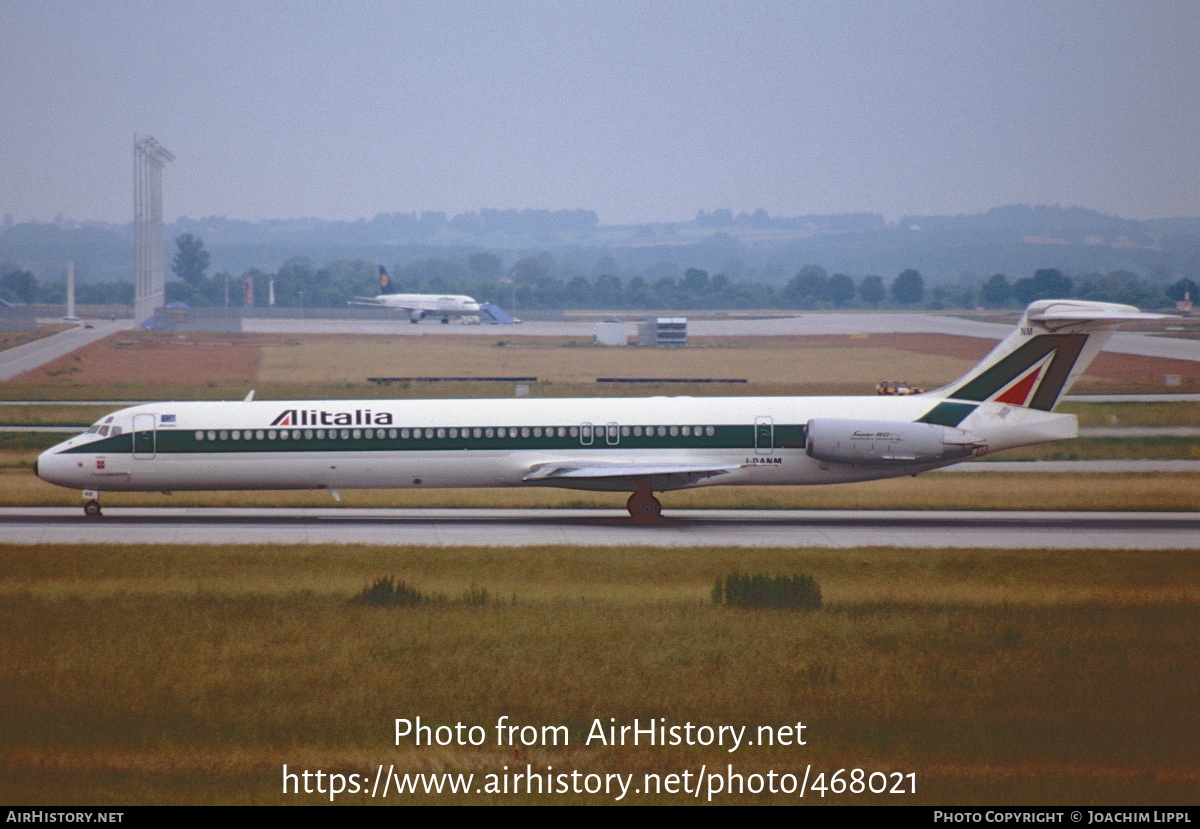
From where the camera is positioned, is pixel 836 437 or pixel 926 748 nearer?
pixel 926 748

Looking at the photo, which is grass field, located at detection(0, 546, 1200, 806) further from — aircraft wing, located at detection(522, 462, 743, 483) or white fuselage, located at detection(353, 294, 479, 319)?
white fuselage, located at detection(353, 294, 479, 319)

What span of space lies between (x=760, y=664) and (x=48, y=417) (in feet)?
140

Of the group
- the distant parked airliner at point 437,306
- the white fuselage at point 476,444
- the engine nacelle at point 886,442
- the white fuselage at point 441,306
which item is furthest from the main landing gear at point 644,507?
the white fuselage at point 441,306

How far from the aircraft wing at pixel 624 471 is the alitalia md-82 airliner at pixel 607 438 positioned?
0.04 m

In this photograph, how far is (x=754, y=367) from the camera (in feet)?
245

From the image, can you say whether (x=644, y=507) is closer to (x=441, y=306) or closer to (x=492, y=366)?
(x=492, y=366)

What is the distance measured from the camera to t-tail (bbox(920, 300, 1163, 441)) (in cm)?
2941

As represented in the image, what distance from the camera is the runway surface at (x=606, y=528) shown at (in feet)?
88.7

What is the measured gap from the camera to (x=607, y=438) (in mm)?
30109

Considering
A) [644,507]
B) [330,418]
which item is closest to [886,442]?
[644,507]

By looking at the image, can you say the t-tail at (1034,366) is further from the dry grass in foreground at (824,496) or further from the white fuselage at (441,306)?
the white fuselage at (441,306)
